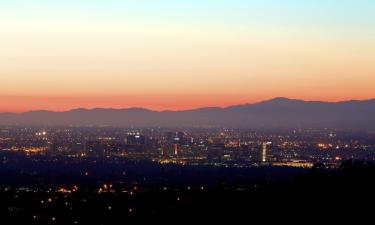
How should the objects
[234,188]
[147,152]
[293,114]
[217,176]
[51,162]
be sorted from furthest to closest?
[293,114]
[147,152]
[51,162]
[217,176]
[234,188]

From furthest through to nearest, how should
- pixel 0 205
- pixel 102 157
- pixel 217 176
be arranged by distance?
pixel 102 157
pixel 217 176
pixel 0 205

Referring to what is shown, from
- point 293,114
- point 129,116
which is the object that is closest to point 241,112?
point 293,114

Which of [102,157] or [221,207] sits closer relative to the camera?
[221,207]

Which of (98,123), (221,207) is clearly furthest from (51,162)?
(98,123)

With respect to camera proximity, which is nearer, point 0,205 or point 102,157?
point 0,205

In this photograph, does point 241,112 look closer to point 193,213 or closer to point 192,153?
point 192,153

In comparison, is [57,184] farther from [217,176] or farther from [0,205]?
[0,205]

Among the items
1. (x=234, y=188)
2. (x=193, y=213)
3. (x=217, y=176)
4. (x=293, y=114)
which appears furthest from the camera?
(x=293, y=114)

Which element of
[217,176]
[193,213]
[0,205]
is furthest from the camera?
[217,176]

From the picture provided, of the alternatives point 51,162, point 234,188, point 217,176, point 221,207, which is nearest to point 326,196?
point 221,207
